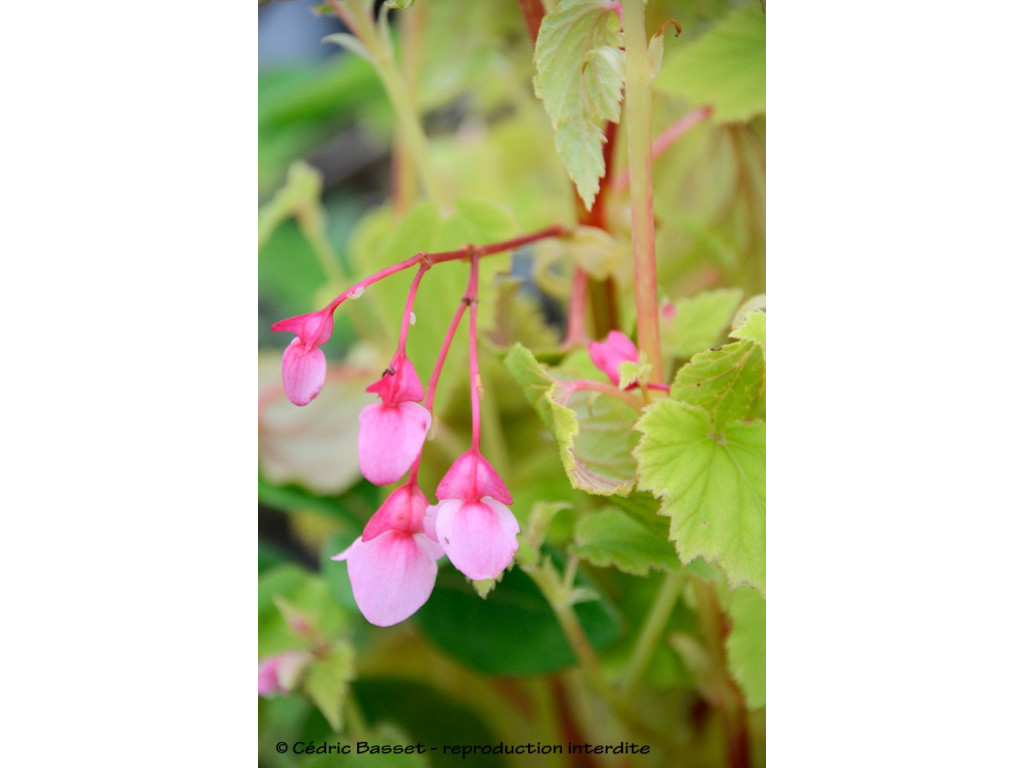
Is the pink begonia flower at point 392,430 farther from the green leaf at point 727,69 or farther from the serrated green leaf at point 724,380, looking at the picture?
the green leaf at point 727,69

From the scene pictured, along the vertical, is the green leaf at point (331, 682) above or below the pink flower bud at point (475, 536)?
below

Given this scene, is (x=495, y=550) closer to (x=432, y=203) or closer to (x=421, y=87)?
(x=432, y=203)

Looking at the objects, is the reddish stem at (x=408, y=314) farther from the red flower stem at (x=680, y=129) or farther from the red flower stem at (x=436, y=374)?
the red flower stem at (x=680, y=129)

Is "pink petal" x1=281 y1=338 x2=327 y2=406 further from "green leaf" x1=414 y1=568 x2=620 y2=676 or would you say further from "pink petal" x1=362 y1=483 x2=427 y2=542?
"green leaf" x1=414 y1=568 x2=620 y2=676

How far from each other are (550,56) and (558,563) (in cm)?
24

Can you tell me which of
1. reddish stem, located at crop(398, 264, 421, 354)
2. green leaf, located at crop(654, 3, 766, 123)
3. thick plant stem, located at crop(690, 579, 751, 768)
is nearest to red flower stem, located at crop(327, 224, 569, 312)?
reddish stem, located at crop(398, 264, 421, 354)

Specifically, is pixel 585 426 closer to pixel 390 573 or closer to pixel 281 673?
pixel 390 573

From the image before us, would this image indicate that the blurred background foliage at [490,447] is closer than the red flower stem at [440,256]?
No

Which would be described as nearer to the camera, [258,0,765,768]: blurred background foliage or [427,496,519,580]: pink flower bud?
[427,496,519,580]: pink flower bud

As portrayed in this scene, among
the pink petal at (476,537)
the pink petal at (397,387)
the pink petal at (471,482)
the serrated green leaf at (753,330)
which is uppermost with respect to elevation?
the serrated green leaf at (753,330)

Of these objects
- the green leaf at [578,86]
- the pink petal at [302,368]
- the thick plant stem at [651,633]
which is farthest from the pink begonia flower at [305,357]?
the thick plant stem at [651,633]

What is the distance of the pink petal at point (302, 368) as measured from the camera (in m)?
0.33

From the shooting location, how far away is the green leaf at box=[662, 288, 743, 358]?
0.41m

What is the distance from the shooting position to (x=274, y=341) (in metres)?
0.56
